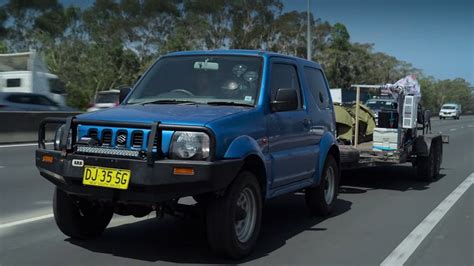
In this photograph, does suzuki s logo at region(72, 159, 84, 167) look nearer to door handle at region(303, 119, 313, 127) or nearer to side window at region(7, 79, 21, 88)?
door handle at region(303, 119, 313, 127)

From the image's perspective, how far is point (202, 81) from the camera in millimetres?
6254

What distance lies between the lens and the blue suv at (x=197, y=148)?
4.97 meters

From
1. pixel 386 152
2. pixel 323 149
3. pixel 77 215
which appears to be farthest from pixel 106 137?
pixel 386 152

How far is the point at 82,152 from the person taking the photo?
17.1ft

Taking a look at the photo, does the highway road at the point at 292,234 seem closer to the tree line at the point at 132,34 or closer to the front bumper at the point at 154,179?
the front bumper at the point at 154,179

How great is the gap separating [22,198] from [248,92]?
14.6ft

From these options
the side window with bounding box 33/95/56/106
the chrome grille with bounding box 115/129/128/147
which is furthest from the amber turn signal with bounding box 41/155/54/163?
the side window with bounding box 33/95/56/106

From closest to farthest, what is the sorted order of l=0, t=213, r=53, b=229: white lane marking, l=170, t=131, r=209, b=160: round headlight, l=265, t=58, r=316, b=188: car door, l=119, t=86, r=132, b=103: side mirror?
l=170, t=131, r=209, b=160: round headlight
l=265, t=58, r=316, b=188: car door
l=119, t=86, r=132, b=103: side mirror
l=0, t=213, r=53, b=229: white lane marking

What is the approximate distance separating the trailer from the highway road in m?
0.63

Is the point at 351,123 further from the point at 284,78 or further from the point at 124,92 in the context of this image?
the point at 124,92

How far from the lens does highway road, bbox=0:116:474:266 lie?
18.5 feet

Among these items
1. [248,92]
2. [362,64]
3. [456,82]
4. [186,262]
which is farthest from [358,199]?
[456,82]

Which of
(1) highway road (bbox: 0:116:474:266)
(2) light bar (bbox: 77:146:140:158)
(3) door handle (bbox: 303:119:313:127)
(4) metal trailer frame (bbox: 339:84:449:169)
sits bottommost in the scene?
(1) highway road (bbox: 0:116:474:266)

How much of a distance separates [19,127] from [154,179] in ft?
52.8
